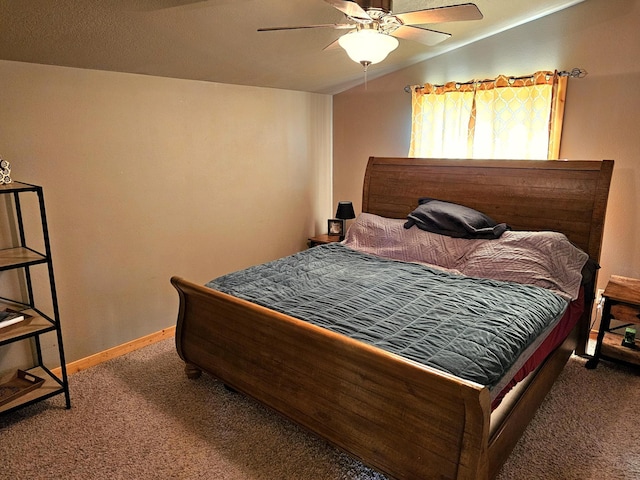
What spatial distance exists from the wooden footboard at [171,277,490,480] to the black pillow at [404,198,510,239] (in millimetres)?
1627

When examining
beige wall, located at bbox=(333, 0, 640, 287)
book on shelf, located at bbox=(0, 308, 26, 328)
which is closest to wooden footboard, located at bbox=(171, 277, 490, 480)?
book on shelf, located at bbox=(0, 308, 26, 328)

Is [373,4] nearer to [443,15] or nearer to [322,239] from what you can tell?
[443,15]

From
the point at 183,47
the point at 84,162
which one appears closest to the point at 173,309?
the point at 84,162

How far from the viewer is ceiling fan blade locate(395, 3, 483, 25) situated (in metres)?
1.80

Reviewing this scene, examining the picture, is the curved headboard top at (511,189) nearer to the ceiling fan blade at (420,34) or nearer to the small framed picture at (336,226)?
the small framed picture at (336,226)

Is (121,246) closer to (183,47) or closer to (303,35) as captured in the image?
(183,47)

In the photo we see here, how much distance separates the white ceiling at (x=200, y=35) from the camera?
203 cm

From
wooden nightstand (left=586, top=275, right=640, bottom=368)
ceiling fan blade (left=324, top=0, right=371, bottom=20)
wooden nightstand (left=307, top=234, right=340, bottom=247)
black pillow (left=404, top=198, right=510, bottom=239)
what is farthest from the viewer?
wooden nightstand (left=307, top=234, right=340, bottom=247)

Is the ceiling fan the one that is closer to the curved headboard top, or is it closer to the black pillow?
the black pillow

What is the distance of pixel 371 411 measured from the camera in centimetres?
179

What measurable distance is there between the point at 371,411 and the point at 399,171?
2.44 m

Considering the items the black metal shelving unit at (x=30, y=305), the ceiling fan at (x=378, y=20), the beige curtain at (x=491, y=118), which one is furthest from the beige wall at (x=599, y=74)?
the black metal shelving unit at (x=30, y=305)

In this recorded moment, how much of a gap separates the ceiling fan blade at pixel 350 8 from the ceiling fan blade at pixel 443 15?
0.17 metres

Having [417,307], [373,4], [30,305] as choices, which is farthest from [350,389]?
[30,305]
